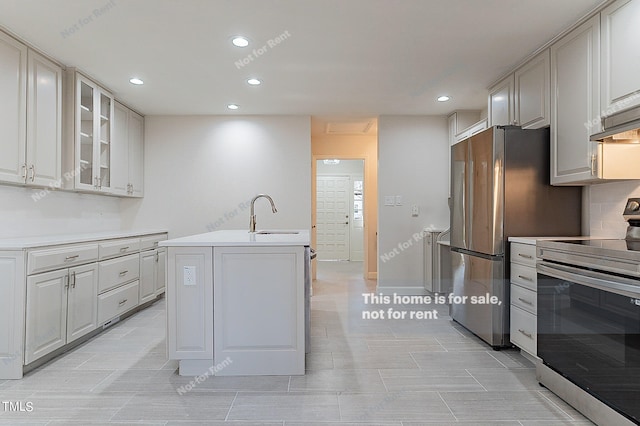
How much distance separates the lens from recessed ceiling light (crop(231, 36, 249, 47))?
2.75 metres

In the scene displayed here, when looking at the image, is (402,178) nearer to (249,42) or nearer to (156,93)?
(249,42)

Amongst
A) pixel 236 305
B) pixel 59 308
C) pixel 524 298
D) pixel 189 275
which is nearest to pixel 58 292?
pixel 59 308

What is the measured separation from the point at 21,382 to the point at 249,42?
274 cm

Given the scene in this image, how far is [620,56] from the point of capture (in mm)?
2150

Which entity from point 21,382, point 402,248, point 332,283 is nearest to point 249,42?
point 21,382

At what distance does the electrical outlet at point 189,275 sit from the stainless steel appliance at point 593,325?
218 centimetres

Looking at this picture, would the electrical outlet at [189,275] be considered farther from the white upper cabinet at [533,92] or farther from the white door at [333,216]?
the white door at [333,216]

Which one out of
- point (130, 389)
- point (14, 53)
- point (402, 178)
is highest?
point (14, 53)

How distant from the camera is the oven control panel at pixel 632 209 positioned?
231 centimetres

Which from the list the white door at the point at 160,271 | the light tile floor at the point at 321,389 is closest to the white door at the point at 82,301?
the light tile floor at the point at 321,389

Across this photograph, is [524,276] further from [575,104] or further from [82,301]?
[82,301]

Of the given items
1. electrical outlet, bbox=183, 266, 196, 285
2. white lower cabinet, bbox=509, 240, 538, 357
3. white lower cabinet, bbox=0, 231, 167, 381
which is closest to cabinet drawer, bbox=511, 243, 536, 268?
white lower cabinet, bbox=509, 240, 538, 357

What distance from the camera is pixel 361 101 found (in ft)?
13.8

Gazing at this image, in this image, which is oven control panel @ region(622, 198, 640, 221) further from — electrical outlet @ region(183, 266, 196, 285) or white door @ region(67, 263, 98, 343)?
white door @ region(67, 263, 98, 343)
